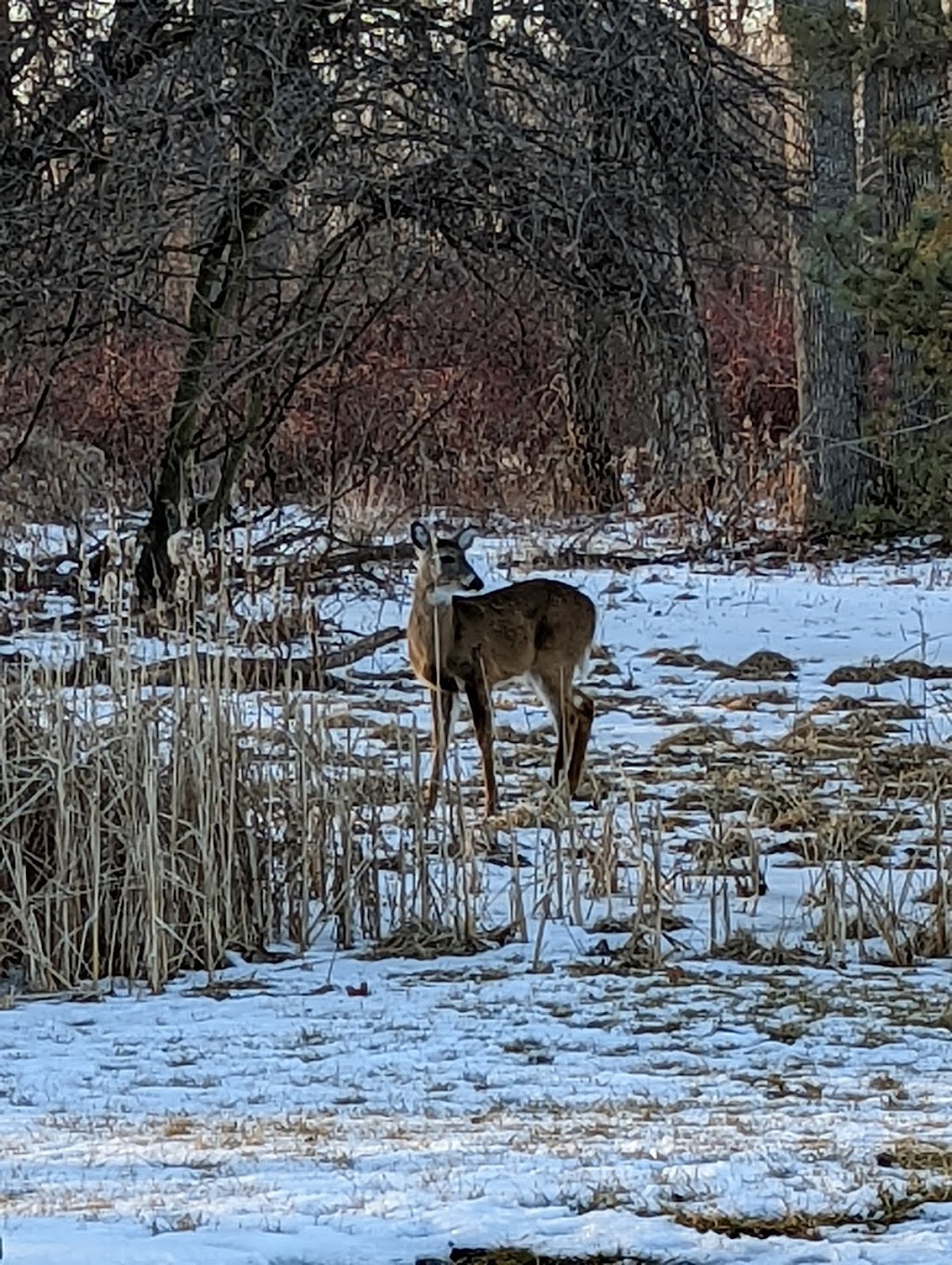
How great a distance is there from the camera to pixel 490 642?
991 centimetres

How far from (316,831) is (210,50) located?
433 cm

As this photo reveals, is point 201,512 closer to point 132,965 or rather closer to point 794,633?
point 794,633

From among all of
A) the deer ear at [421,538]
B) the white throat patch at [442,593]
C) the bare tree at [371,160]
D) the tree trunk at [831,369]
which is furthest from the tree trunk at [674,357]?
the tree trunk at [831,369]

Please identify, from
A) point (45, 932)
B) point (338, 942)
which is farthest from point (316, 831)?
point (45, 932)

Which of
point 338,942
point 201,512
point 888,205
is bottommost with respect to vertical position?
point 338,942

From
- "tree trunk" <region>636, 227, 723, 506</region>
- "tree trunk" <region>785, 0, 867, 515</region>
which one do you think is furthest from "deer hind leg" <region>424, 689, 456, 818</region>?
"tree trunk" <region>785, 0, 867, 515</region>

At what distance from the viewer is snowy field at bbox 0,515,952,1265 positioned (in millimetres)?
3764

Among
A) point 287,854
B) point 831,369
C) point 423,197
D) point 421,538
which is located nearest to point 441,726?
point 421,538

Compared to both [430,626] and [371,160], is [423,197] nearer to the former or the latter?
[371,160]

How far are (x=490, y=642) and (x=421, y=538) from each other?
562 millimetres

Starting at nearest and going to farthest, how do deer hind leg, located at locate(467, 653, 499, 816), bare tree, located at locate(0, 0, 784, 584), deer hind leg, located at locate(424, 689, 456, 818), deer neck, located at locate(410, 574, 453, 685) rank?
deer hind leg, located at locate(467, 653, 499, 816) → deer hind leg, located at locate(424, 689, 456, 818) → deer neck, located at locate(410, 574, 453, 685) → bare tree, located at locate(0, 0, 784, 584)

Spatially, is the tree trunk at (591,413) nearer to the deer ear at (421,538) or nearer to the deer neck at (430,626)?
the deer ear at (421,538)

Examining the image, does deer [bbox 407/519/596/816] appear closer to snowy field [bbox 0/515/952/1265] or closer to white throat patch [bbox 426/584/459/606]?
white throat patch [bbox 426/584/459/606]

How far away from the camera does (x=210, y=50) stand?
10.1m
